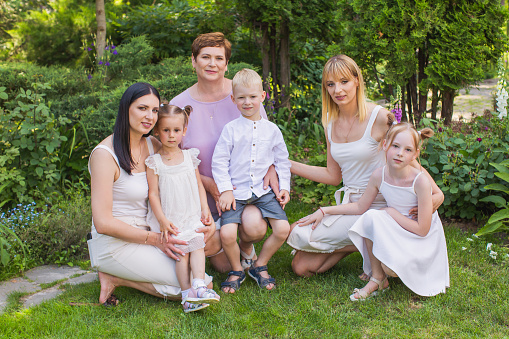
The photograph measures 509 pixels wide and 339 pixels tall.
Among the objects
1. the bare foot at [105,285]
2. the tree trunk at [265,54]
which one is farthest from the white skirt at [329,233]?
the tree trunk at [265,54]

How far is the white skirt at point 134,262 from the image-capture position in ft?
9.24

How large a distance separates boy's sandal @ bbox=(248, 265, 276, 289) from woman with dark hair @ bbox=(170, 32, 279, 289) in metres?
0.12

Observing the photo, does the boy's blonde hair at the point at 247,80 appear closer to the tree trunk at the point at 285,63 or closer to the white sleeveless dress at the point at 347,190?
the white sleeveless dress at the point at 347,190

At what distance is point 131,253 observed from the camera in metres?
2.84

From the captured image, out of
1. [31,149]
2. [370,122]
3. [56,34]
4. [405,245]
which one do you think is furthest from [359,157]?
[56,34]

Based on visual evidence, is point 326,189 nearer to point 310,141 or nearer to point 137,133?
point 310,141

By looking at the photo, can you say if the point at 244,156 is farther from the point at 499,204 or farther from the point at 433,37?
the point at 433,37

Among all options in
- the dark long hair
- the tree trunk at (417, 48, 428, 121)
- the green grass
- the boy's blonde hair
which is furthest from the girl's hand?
the tree trunk at (417, 48, 428, 121)

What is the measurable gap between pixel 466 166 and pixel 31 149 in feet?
11.9

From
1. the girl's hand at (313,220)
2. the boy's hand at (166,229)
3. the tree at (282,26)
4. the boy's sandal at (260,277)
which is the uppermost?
the tree at (282,26)

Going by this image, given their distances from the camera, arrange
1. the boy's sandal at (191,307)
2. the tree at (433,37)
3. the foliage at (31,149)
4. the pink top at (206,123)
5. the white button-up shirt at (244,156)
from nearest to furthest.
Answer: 1. the boy's sandal at (191,307)
2. the white button-up shirt at (244,156)
3. the pink top at (206,123)
4. the foliage at (31,149)
5. the tree at (433,37)

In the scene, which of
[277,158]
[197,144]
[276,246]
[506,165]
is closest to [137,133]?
[197,144]

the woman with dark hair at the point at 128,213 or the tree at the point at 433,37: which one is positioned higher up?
the tree at the point at 433,37

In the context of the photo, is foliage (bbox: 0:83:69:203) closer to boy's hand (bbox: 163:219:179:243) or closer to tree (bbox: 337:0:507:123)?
boy's hand (bbox: 163:219:179:243)
